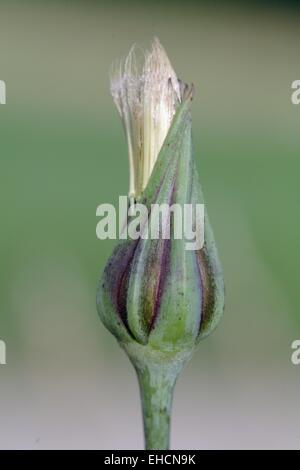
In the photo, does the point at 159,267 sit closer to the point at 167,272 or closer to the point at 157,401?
the point at 167,272

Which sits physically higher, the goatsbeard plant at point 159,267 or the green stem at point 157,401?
the goatsbeard plant at point 159,267

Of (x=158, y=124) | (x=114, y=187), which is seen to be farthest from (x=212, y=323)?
(x=114, y=187)

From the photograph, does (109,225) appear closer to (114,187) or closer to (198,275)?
(198,275)

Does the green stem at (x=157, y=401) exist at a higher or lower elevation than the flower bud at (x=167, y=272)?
lower

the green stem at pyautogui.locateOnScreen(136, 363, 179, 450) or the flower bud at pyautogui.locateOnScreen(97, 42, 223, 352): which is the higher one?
the flower bud at pyautogui.locateOnScreen(97, 42, 223, 352)

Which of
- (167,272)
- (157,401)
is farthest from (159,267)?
(157,401)
